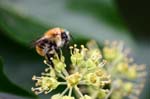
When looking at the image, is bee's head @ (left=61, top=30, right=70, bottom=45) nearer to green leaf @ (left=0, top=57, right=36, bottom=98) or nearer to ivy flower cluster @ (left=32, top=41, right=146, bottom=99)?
ivy flower cluster @ (left=32, top=41, right=146, bottom=99)

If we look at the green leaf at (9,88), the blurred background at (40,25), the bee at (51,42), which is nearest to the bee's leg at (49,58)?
the bee at (51,42)

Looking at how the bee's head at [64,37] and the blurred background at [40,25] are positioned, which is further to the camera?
the blurred background at [40,25]

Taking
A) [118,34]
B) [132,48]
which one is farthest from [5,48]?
[132,48]

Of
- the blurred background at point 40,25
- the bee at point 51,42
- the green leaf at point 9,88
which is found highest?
the blurred background at point 40,25

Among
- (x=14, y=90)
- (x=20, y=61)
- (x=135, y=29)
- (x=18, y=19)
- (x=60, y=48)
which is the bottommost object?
(x=14, y=90)

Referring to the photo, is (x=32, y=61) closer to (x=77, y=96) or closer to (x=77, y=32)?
(x=77, y=32)

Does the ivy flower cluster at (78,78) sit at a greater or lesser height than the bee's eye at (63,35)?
lesser

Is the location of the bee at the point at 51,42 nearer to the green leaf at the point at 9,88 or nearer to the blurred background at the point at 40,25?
the green leaf at the point at 9,88
